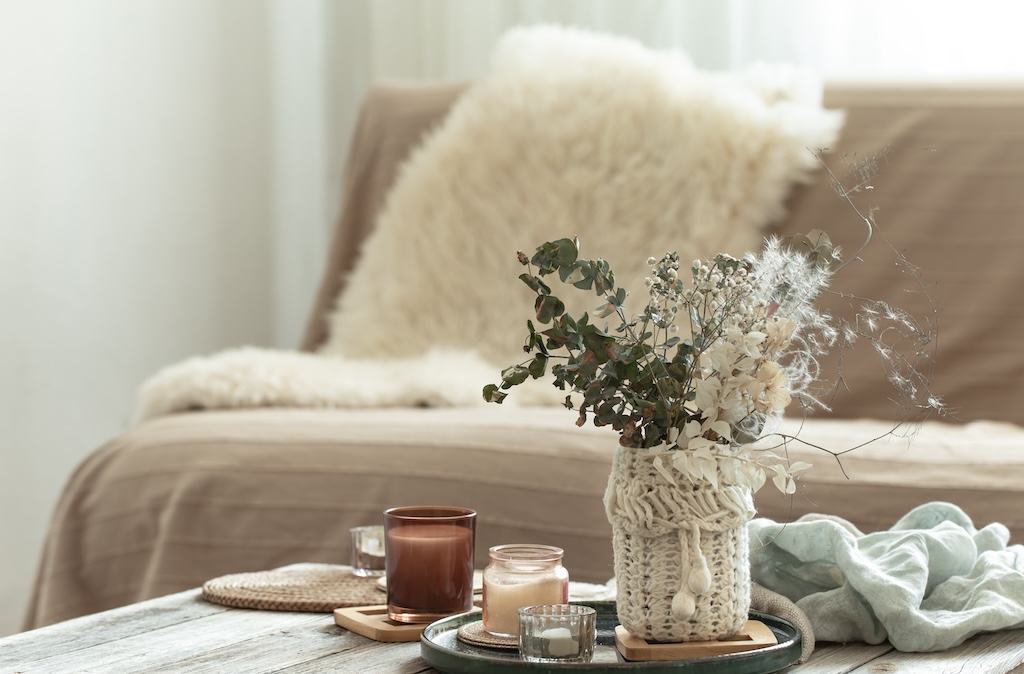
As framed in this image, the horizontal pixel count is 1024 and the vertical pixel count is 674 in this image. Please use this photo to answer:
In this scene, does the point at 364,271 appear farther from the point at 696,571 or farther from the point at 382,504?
the point at 696,571

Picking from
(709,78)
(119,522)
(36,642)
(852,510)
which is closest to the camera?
(36,642)

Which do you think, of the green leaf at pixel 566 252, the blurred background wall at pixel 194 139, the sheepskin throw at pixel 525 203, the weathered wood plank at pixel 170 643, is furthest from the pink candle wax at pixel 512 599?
the blurred background wall at pixel 194 139

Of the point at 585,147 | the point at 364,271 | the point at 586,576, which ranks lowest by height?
the point at 586,576

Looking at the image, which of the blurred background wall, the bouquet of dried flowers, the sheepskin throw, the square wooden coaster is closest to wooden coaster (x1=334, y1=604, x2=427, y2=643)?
the square wooden coaster

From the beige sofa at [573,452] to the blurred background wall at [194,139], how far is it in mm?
248

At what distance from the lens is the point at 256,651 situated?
0.86m

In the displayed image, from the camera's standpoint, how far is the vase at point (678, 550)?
0.77 metres

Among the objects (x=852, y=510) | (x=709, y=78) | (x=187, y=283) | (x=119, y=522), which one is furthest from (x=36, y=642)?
(x=187, y=283)

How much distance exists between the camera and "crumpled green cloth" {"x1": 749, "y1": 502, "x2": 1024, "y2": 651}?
2.76ft

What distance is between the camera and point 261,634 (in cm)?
92

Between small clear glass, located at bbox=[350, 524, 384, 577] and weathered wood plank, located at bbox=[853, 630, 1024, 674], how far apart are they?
476mm

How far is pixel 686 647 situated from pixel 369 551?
42 centimetres

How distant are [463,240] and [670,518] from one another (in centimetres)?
146

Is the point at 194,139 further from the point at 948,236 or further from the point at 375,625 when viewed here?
the point at 375,625
